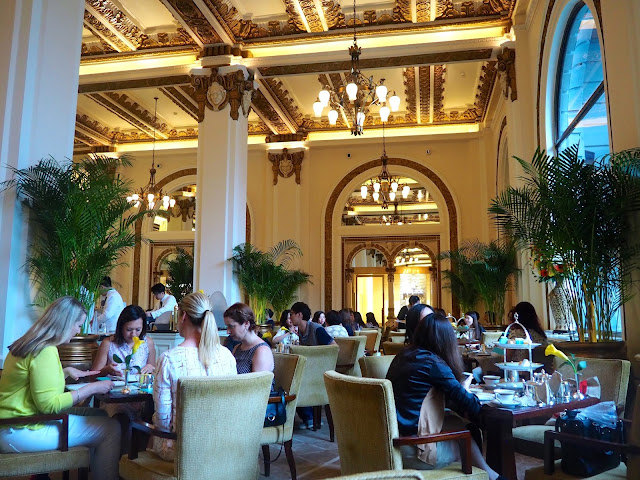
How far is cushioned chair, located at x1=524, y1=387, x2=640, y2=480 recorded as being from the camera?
7.16ft

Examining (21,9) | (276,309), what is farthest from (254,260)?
(21,9)

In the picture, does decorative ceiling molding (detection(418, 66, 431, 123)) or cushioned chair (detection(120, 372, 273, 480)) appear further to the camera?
decorative ceiling molding (detection(418, 66, 431, 123))

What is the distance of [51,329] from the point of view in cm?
281

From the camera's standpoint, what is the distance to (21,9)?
197 inches

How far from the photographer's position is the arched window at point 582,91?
641 cm

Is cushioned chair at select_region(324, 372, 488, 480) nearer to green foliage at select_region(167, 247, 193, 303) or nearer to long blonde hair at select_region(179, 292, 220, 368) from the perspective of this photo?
long blonde hair at select_region(179, 292, 220, 368)

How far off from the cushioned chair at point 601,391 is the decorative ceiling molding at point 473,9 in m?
7.32

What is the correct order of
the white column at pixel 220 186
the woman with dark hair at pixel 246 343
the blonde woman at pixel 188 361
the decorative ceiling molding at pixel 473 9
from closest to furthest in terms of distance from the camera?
the blonde woman at pixel 188 361, the woman with dark hair at pixel 246 343, the decorative ceiling molding at pixel 473 9, the white column at pixel 220 186

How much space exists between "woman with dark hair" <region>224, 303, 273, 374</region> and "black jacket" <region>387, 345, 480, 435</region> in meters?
1.23

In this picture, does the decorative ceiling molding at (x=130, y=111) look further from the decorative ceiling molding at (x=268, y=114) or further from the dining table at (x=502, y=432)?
the dining table at (x=502, y=432)

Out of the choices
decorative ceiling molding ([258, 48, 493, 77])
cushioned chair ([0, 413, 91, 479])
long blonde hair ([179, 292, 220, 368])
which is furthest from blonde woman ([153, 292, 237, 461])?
decorative ceiling molding ([258, 48, 493, 77])

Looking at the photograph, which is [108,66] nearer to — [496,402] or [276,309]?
[276,309]

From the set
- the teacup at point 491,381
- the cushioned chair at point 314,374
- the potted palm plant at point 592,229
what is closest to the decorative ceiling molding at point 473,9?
the potted palm plant at point 592,229

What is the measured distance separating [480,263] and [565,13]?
477 cm
